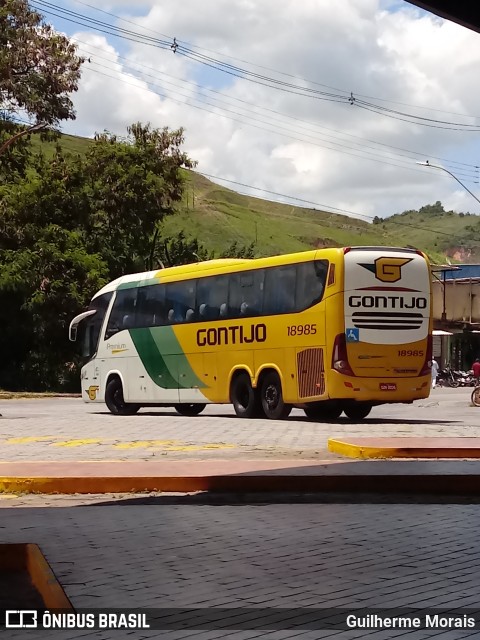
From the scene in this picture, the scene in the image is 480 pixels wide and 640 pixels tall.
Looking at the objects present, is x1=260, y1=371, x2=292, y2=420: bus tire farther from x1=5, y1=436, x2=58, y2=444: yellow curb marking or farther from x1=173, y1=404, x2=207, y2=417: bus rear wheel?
x1=5, y1=436, x2=58, y2=444: yellow curb marking

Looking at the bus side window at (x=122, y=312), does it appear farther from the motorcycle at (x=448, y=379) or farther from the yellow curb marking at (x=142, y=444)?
the motorcycle at (x=448, y=379)

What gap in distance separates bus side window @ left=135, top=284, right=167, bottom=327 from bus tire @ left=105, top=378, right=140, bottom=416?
180 centimetres

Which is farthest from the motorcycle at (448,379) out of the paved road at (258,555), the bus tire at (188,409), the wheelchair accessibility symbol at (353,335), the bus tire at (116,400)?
the paved road at (258,555)

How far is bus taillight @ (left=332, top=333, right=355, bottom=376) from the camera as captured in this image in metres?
22.0

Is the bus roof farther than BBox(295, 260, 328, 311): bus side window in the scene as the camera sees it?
Yes

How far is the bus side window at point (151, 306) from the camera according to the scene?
27.3 m

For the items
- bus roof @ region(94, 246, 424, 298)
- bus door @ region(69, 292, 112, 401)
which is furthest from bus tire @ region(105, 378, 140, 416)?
bus roof @ region(94, 246, 424, 298)

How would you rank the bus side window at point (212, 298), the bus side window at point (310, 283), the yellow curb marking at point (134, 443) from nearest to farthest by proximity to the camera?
the yellow curb marking at point (134, 443), the bus side window at point (310, 283), the bus side window at point (212, 298)

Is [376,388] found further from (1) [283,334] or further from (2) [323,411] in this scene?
(2) [323,411]

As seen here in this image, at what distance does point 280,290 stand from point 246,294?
4.21 feet

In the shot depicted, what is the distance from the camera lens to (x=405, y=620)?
225 inches

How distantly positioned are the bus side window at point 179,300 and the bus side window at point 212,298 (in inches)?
12.2

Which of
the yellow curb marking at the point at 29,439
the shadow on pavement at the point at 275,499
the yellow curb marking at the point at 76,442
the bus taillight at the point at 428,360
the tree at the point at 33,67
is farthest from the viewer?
the tree at the point at 33,67

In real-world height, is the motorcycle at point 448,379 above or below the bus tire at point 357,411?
above
